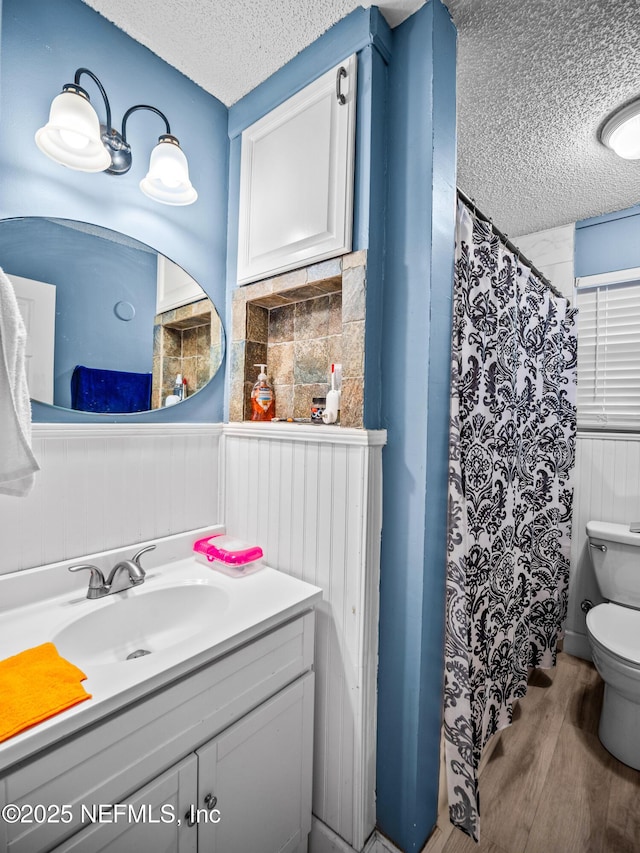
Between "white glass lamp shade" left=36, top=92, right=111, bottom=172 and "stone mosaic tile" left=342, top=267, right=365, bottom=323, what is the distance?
2.44 ft

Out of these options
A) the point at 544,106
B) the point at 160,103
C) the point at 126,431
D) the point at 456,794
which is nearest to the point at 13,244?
the point at 126,431

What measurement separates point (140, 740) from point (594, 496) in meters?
2.23

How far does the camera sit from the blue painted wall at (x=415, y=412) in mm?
1128

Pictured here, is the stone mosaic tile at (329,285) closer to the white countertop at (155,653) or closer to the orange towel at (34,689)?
the white countertop at (155,653)

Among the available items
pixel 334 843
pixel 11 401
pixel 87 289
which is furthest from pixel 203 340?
pixel 334 843

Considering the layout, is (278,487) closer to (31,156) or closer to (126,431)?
(126,431)

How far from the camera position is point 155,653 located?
2.79 ft

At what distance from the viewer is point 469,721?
119 centimetres

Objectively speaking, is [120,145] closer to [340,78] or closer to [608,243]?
[340,78]

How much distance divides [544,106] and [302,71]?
0.86 metres

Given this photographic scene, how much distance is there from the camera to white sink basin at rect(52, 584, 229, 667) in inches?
40.6

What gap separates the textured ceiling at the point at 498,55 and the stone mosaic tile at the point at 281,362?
36.3 inches

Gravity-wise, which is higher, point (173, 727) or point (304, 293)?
point (304, 293)

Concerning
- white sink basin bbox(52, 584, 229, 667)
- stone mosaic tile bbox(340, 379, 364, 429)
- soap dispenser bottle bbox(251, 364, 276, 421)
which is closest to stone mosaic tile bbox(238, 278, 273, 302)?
soap dispenser bottle bbox(251, 364, 276, 421)
